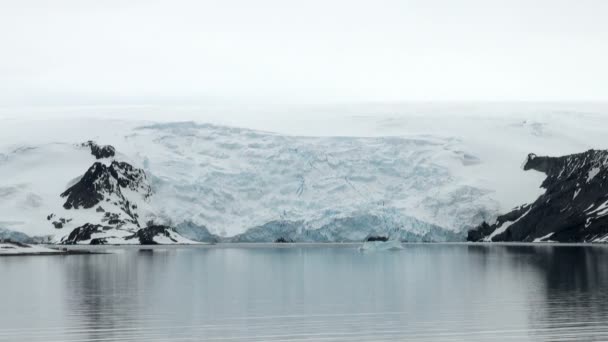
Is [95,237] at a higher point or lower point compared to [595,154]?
lower

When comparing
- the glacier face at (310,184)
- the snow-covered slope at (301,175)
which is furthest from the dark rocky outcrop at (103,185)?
the glacier face at (310,184)

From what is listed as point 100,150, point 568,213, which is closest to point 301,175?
point 100,150

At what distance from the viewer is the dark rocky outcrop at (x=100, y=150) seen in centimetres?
14262

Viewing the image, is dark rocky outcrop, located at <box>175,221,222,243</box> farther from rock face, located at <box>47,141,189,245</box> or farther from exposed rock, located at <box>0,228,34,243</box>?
exposed rock, located at <box>0,228,34,243</box>

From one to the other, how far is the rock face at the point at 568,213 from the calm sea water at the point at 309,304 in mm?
61422

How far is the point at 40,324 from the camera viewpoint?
111 ft

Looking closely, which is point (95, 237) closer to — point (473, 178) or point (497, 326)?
point (473, 178)

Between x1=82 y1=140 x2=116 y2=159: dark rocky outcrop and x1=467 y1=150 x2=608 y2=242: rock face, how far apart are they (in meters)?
50.9

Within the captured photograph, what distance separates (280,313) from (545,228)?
323ft

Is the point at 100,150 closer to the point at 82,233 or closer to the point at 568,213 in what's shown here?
the point at 82,233

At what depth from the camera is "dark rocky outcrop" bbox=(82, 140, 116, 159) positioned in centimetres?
14262

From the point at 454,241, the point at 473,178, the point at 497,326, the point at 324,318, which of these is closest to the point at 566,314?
the point at 497,326

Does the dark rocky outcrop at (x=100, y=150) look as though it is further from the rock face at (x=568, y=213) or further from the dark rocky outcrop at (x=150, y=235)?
the rock face at (x=568, y=213)

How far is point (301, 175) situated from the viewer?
136 metres
